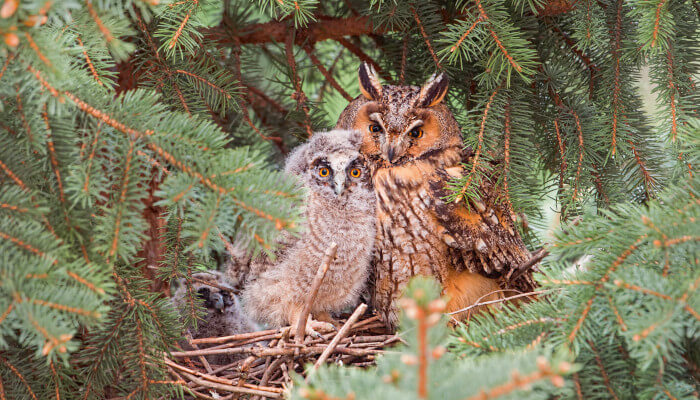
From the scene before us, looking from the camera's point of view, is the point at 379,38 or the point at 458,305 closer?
the point at 458,305

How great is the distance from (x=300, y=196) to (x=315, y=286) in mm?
502

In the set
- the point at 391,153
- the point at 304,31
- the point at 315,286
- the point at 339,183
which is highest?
the point at 304,31

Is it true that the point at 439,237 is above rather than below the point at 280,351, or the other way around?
above

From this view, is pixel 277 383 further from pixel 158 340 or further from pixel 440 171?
pixel 440 171

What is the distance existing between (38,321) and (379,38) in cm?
171

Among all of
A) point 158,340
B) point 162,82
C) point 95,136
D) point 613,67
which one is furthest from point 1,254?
point 613,67

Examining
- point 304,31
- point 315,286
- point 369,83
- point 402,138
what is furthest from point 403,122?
point 315,286

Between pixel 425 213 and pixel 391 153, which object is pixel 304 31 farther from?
pixel 425 213

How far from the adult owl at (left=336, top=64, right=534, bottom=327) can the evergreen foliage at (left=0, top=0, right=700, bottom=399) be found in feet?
0.68

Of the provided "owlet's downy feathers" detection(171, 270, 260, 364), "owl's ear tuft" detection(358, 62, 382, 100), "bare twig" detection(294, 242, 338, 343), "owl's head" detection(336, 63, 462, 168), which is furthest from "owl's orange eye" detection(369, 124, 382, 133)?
"owlet's downy feathers" detection(171, 270, 260, 364)

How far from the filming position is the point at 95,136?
1.05 metres

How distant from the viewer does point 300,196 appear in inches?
43.7

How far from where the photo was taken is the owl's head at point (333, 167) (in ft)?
6.24

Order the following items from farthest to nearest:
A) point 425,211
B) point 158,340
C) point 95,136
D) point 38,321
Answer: point 425,211, point 158,340, point 95,136, point 38,321
